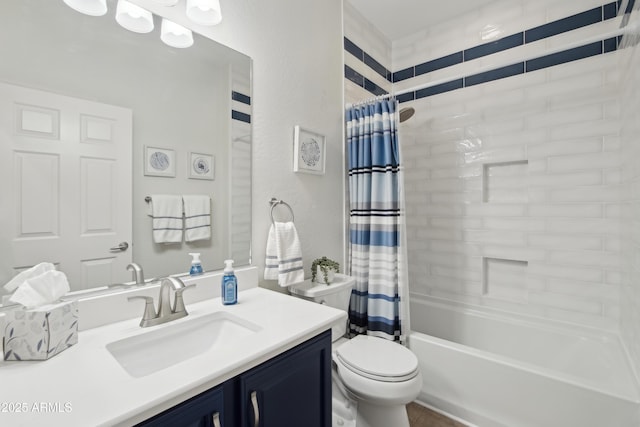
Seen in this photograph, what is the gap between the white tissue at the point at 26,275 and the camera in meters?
0.83

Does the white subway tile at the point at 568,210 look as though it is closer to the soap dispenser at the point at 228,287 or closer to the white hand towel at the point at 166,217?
the soap dispenser at the point at 228,287

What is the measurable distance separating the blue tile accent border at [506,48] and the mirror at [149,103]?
1.20m

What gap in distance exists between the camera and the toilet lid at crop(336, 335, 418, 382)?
4.29 feet

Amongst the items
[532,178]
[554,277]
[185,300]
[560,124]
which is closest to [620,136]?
[560,124]

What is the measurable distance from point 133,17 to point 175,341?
1.23 metres

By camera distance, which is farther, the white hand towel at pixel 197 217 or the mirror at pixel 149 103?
the white hand towel at pixel 197 217

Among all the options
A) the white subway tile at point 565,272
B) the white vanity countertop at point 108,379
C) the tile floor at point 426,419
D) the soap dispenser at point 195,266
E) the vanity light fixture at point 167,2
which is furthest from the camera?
the white subway tile at point 565,272

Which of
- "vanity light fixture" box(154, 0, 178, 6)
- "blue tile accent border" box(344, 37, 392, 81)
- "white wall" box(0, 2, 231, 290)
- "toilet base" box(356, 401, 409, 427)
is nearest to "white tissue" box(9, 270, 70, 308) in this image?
"white wall" box(0, 2, 231, 290)

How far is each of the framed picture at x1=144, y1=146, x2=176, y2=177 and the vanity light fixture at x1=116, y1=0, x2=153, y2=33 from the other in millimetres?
464

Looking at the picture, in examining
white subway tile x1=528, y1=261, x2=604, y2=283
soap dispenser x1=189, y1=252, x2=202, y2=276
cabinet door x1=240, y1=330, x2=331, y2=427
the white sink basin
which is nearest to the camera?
cabinet door x1=240, y1=330, x2=331, y2=427

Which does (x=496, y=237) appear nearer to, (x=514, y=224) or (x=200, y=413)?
(x=514, y=224)

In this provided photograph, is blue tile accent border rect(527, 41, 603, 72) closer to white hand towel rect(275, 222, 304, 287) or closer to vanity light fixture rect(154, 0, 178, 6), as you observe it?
white hand towel rect(275, 222, 304, 287)

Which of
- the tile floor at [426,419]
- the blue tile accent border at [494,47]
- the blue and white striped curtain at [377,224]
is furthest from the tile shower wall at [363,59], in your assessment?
the tile floor at [426,419]

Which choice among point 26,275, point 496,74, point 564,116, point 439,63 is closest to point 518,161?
point 564,116
